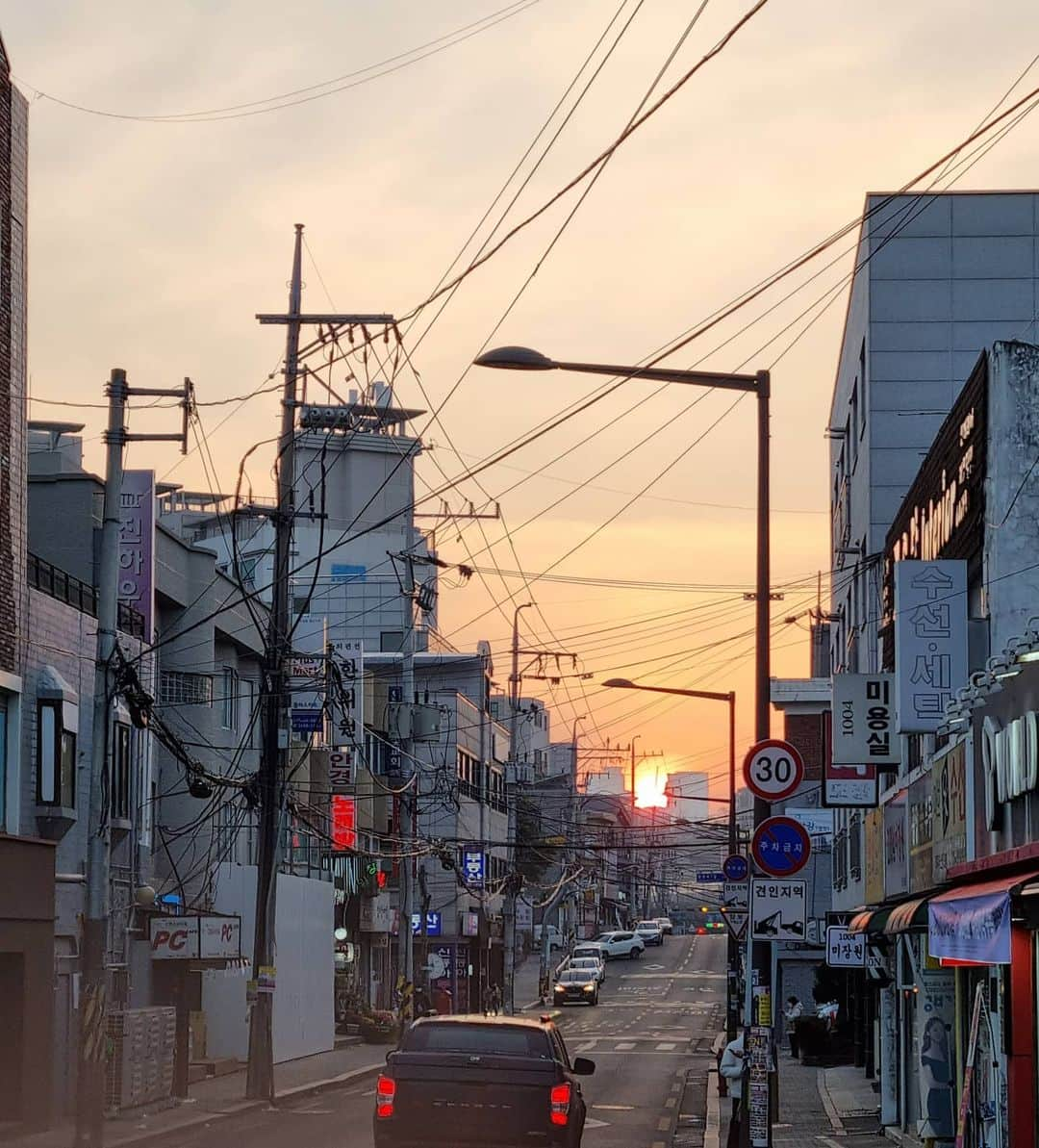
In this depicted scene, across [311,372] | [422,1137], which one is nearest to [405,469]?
[311,372]

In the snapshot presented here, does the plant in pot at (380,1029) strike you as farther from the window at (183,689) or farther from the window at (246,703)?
the window at (183,689)

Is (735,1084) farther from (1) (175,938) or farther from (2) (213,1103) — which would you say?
(1) (175,938)

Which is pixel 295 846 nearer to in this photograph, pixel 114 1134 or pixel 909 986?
pixel 114 1134

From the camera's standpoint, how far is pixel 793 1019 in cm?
5191

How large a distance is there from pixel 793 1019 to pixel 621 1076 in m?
12.5

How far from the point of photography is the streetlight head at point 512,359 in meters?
16.0

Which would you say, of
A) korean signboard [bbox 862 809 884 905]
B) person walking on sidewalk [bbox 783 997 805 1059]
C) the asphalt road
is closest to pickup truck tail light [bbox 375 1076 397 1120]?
the asphalt road

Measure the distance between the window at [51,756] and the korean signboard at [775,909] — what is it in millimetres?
16139

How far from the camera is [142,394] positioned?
87.5 feet

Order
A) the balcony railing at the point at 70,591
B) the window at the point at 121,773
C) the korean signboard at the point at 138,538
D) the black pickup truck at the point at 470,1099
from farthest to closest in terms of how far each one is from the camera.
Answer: the window at the point at 121,773, the korean signboard at the point at 138,538, the balcony railing at the point at 70,591, the black pickup truck at the point at 470,1099

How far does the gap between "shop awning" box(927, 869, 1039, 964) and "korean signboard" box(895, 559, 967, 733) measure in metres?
4.62

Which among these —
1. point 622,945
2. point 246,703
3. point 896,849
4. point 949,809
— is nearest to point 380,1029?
point 246,703

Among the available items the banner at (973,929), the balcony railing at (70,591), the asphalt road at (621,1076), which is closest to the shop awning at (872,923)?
the asphalt road at (621,1076)

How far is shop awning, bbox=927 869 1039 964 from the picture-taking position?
569 inches
